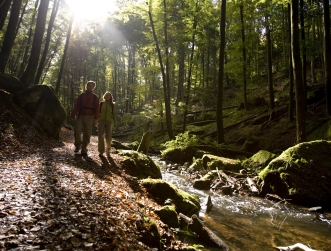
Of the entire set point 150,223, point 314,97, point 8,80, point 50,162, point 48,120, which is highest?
point 314,97

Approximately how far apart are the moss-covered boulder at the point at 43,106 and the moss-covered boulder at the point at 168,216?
28.8 feet

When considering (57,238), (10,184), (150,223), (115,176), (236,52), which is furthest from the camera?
(236,52)

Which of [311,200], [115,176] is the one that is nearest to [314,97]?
[311,200]

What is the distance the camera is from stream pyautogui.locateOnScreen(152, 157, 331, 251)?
4996 mm

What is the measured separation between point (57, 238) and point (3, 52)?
14444 millimetres

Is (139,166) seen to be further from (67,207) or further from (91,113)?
(67,207)

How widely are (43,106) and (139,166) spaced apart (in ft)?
21.8

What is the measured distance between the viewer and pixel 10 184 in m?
4.61

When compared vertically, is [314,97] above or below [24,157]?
above

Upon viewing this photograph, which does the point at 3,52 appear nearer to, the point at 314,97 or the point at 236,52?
the point at 236,52

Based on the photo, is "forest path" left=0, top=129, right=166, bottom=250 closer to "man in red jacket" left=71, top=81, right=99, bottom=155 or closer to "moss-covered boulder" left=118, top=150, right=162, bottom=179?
"moss-covered boulder" left=118, top=150, right=162, bottom=179

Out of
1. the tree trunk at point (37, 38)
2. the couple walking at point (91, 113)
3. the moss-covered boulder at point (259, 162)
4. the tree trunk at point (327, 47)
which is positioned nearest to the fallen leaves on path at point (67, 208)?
the couple walking at point (91, 113)

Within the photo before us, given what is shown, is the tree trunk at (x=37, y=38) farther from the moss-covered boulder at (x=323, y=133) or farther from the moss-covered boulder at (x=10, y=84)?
the moss-covered boulder at (x=323, y=133)

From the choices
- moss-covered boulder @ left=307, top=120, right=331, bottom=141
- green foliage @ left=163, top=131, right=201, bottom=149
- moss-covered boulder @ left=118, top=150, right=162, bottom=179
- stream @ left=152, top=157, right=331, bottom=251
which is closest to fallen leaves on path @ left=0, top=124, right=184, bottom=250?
moss-covered boulder @ left=118, top=150, right=162, bottom=179
